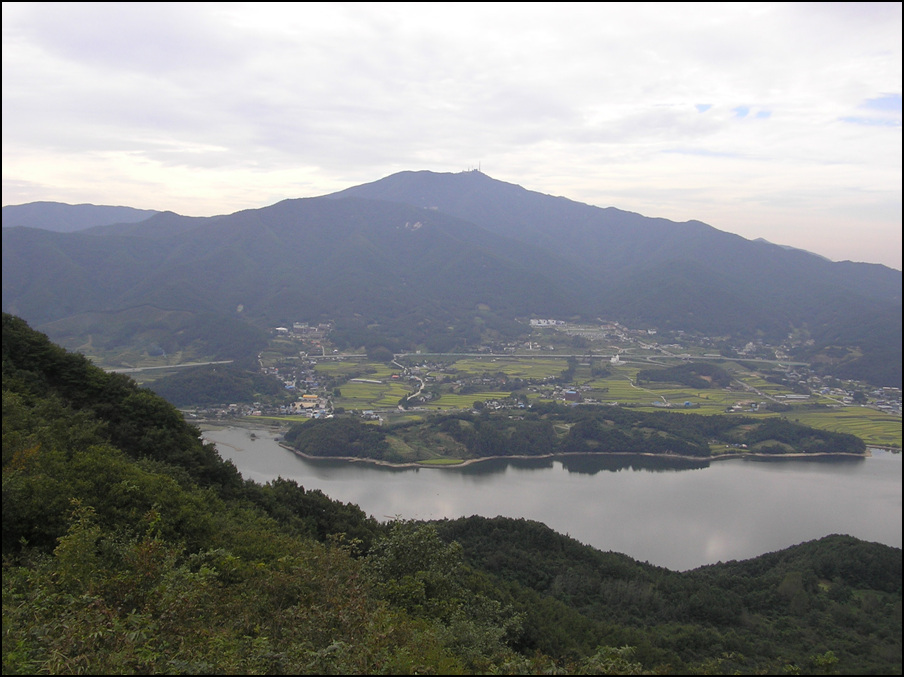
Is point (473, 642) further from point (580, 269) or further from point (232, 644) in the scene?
point (580, 269)

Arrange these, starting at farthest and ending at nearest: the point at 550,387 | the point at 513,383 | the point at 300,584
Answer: the point at 513,383, the point at 550,387, the point at 300,584

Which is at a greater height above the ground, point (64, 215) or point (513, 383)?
point (64, 215)

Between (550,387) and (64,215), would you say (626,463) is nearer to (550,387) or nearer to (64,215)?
(550,387)

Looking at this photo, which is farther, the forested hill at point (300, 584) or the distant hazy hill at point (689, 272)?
the distant hazy hill at point (689, 272)

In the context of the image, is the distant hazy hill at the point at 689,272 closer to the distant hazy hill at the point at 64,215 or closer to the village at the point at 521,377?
the village at the point at 521,377

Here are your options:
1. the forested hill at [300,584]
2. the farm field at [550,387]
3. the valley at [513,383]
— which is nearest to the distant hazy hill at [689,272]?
the valley at [513,383]

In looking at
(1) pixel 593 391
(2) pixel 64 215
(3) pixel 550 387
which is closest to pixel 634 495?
(1) pixel 593 391

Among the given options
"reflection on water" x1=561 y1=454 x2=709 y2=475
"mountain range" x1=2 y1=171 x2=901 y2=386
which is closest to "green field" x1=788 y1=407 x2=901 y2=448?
"mountain range" x1=2 y1=171 x2=901 y2=386
